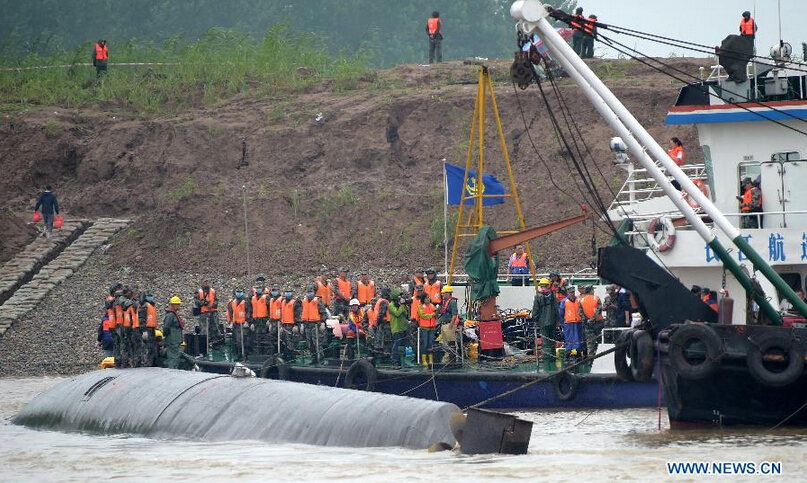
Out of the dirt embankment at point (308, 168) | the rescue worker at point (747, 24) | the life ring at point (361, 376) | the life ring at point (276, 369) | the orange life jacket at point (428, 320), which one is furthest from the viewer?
the dirt embankment at point (308, 168)

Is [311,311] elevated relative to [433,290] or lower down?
lower down

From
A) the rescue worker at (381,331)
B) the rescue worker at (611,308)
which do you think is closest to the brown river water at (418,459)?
the rescue worker at (611,308)

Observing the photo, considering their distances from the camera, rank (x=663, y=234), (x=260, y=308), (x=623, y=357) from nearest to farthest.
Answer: (x=623, y=357) → (x=663, y=234) → (x=260, y=308)

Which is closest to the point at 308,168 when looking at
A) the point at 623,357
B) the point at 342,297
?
the point at 342,297

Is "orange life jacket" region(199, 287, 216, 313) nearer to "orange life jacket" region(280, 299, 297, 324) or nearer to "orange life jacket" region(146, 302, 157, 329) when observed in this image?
"orange life jacket" region(146, 302, 157, 329)

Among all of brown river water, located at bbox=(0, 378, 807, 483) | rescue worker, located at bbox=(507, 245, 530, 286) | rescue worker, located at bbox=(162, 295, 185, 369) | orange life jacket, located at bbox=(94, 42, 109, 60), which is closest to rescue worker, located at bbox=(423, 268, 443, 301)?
rescue worker, located at bbox=(507, 245, 530, 286)

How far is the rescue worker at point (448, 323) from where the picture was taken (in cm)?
2644

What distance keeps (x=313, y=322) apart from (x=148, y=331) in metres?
3.61

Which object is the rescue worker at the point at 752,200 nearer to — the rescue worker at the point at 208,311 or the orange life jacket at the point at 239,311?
the orange life jacket at the point at 239,311

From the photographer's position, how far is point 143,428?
21828mm

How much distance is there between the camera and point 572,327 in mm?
25719

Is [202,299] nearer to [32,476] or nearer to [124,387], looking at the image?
[124,387]

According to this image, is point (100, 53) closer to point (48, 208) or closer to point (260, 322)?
point (48, 208)

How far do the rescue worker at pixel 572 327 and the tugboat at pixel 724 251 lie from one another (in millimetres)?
1599
